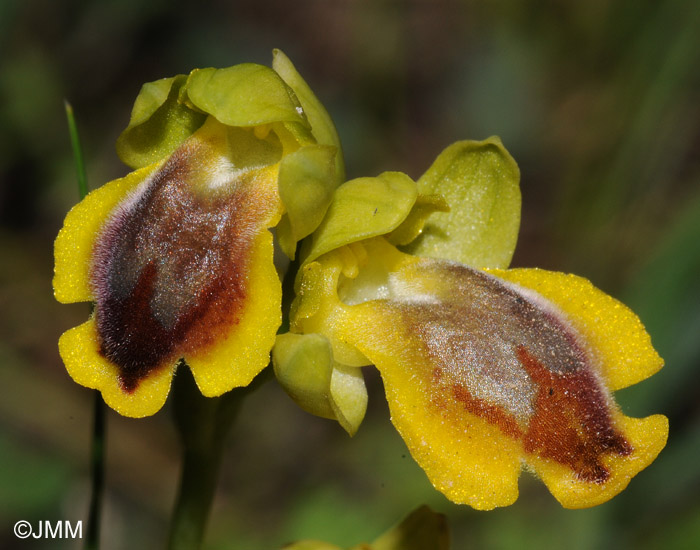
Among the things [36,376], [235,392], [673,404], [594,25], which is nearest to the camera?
[235,392]

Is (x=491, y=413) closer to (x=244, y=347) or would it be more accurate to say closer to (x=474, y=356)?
(x=474, y=356)

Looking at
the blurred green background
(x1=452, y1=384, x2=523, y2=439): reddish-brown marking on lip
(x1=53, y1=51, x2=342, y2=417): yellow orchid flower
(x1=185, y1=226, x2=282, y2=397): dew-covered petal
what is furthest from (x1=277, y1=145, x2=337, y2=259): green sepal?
the blurred green background

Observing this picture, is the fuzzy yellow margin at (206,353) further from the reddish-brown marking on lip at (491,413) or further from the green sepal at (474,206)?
the green sepal at (474,206)

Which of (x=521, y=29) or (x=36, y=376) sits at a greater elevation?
(x=521, y=29)

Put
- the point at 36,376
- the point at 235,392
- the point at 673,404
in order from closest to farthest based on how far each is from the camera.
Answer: the point at 235,392 → the point at 673,404 → the point at 36,376

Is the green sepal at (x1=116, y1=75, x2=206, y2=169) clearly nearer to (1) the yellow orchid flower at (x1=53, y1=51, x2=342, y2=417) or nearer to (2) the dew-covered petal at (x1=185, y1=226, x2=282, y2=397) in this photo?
(1) the yellow orchid flower at (x1=53, y1=51, x2=342, y2=417)

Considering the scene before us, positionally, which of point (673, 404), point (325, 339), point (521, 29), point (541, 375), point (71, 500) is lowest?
point (71, 500)

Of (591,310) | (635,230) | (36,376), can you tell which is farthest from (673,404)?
(36,376)

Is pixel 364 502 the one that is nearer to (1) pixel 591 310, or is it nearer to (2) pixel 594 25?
(1) pixel 591 310
